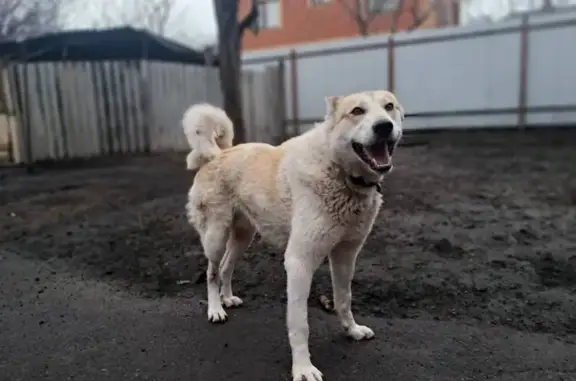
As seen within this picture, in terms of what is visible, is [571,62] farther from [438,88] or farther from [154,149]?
[154,149]

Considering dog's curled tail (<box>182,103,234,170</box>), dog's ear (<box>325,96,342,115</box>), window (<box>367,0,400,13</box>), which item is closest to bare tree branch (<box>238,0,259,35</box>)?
dog's curled tail (<box>182,103,234,170</box>)

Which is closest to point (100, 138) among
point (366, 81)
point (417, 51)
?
point (366, 81)

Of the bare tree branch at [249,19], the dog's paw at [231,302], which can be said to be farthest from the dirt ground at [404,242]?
the bare tree branch at [249,19]

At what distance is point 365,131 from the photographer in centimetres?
→ 218

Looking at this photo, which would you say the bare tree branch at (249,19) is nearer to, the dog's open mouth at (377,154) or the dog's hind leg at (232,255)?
the dog's hind leg at (232,255)

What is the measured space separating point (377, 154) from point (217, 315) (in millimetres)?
1466

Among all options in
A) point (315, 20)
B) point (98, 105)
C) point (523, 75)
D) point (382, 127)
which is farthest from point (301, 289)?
point (315, 20)

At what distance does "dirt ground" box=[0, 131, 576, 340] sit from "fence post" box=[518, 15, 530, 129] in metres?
4.17

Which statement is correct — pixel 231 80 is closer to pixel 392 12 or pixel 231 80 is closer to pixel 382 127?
pixel 382 127

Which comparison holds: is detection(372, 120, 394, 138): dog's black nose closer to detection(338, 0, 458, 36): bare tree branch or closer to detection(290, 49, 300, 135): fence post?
detection(290, 49, 300, 135): fence post

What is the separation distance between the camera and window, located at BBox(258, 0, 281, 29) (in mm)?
24348

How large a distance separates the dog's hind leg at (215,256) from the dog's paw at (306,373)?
802 mm

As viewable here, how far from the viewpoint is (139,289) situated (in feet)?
11.7

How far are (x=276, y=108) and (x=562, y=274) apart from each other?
11.3 meters
